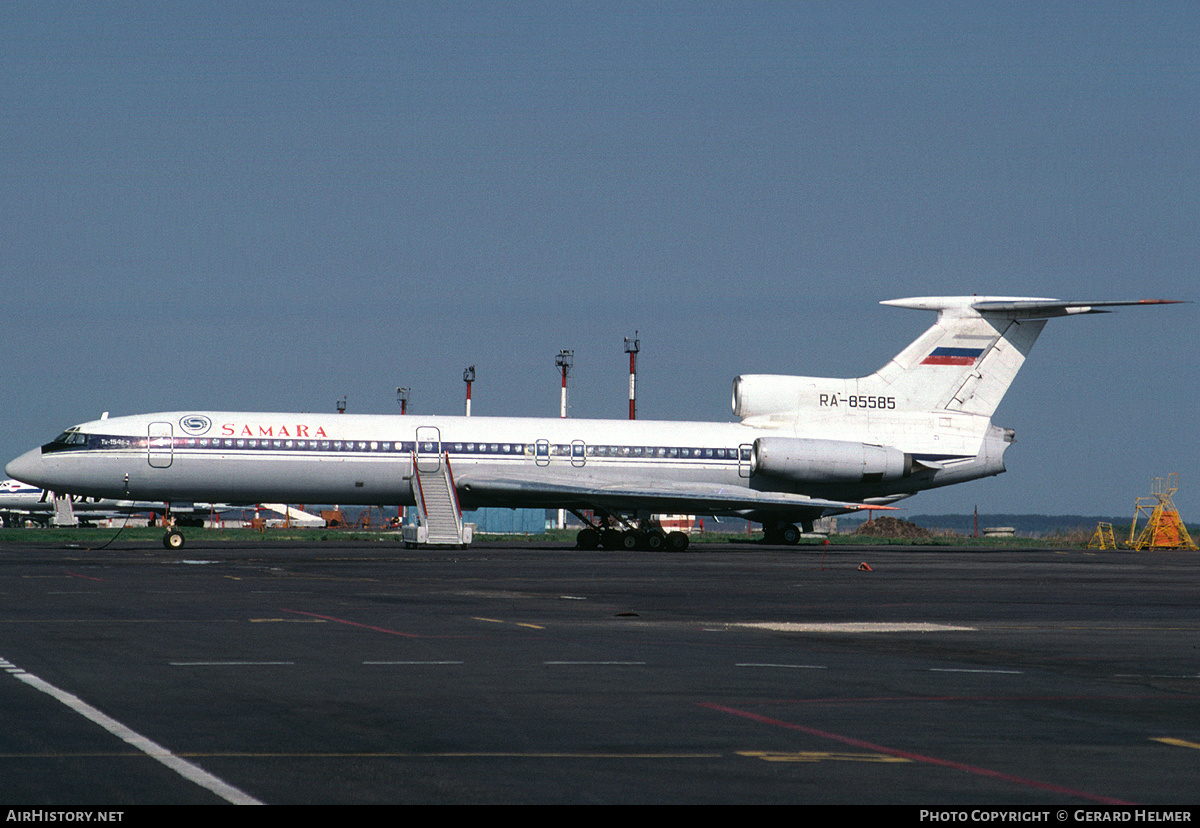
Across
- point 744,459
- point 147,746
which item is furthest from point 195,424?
point 147,746

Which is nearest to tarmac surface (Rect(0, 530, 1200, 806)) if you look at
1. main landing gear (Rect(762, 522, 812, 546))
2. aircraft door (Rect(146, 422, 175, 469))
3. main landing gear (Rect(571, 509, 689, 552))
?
aircraft door (Rect(146, 422, 175, 469))

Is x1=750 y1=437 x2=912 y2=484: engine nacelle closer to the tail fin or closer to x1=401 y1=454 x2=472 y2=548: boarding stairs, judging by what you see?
the tail fin

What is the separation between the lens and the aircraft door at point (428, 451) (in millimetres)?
46969

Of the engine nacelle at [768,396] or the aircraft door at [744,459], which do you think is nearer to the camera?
the aircraft door at [744,459]

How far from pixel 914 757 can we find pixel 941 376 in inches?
1759

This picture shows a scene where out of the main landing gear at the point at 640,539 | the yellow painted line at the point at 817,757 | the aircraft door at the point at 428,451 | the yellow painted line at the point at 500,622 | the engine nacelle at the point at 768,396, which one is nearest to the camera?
the yellow painted line at the point at 817,757

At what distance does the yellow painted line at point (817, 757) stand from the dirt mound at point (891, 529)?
83.9 metres

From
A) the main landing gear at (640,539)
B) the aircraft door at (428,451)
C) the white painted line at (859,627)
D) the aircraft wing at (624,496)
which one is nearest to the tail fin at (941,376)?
the aircraft wing at (624,496)

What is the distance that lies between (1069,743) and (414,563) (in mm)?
26571

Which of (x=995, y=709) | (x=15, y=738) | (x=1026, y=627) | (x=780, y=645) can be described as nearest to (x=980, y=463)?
(x=1026, y=627)

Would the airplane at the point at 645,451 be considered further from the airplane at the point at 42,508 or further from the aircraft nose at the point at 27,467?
the airplane at the point at 42,508

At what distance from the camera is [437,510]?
45.9m

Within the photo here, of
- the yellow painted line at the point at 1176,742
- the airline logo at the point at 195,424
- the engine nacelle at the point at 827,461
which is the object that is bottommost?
the yellow painted line at the point at 1176,742

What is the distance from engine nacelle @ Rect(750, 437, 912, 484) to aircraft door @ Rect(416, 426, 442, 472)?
11.2m
